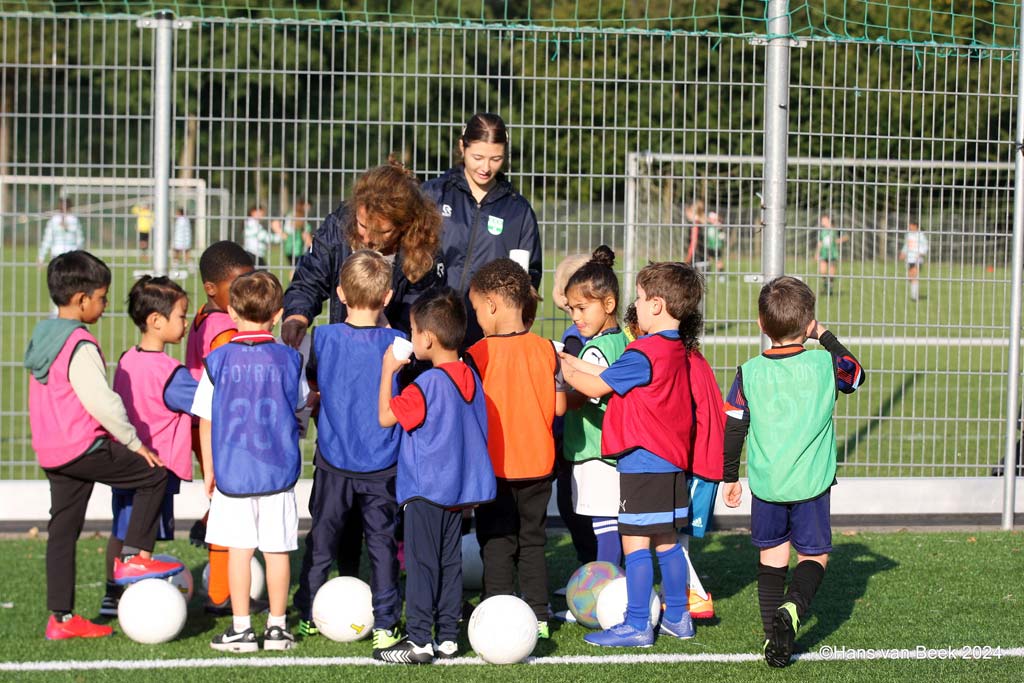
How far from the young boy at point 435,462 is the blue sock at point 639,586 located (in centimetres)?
67

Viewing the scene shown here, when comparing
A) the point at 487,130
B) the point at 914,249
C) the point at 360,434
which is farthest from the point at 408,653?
the point at 914,249

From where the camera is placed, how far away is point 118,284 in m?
8.55

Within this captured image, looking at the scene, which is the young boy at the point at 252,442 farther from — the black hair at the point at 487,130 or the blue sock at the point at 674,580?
the blue sock at the point at 674,580

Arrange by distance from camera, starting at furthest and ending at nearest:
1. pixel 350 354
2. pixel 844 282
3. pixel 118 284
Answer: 1. pixel 118 284
2. pixel 844 282
3. pixel 350 354

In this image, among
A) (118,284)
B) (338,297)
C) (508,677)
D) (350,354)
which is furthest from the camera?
(118,284)

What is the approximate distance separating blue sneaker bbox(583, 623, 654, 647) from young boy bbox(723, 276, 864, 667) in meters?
0.49


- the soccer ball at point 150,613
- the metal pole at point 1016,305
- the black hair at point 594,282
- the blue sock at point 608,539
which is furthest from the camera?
the metal pole at point 1016,305

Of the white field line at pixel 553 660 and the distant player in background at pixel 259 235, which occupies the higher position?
the distant player in background at pixel 259 235

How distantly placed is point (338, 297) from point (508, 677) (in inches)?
71.1

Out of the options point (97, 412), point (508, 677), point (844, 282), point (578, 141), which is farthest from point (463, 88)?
point (508, 677)

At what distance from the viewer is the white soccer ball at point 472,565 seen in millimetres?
5680

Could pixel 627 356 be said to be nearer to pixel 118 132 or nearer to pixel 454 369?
pixel 454 369

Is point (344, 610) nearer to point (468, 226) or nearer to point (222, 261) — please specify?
point (222, 261)

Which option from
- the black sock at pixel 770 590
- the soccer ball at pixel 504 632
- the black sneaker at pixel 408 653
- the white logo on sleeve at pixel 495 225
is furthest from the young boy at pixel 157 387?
the black sock at pixel 770 590
